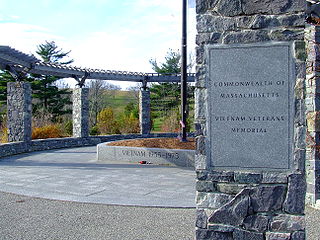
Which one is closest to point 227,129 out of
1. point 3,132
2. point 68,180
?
point 68,180

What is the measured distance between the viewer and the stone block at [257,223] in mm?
4070

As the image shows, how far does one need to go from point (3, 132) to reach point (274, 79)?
1697 centimetres

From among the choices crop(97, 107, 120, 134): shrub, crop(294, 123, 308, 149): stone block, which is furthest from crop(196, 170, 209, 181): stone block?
crop(97, 107, 120, 134): shrub

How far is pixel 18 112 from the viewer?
15445mm

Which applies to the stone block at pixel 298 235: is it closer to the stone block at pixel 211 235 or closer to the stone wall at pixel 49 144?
the stone block at pixel 211 235

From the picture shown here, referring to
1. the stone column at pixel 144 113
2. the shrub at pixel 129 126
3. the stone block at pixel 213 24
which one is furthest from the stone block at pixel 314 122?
the shrub at pixel 129 126

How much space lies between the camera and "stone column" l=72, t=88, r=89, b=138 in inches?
733

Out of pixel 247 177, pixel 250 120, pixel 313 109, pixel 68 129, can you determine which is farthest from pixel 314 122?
pixel 68 129

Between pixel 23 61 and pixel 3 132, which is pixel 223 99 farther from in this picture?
pixel 3 132

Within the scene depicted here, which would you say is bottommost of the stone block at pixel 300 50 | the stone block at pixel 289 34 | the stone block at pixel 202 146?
the stone block at pixel 202 146

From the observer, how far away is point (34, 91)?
30125 millimetres

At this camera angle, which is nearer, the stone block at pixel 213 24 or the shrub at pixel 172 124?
the stone block at pixel 213 24

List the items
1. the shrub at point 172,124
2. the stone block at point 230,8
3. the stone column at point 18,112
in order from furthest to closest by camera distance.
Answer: the shrub at point 172,124, the stone column at point 18,112, the stone block at point 230,8

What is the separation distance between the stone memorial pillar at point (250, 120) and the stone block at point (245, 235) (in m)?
0.01
